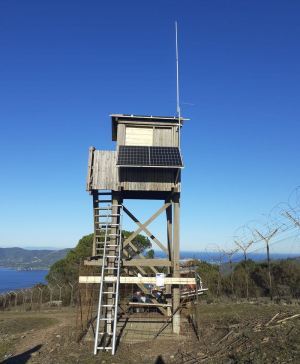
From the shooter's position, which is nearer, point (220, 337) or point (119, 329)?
point (220, 337)

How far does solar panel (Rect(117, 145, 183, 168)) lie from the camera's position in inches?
507

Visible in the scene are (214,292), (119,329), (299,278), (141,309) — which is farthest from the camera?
(214,292)

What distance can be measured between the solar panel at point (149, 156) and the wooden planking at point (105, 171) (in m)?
0.74

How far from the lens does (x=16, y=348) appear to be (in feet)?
35.9

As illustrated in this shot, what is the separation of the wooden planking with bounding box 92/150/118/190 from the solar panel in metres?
0.74

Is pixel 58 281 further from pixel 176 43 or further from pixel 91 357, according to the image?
pixel 176 43

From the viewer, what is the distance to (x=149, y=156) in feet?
44.0

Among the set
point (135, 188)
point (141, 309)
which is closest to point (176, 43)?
point (135, 188)

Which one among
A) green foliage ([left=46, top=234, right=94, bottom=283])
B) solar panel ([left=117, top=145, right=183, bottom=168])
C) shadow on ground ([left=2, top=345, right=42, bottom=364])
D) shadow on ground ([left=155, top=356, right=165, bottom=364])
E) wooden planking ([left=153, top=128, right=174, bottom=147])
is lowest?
shadow on ground ([left=2, top=345, right=42, bottom=364])

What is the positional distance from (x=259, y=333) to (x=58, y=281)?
27.5 m

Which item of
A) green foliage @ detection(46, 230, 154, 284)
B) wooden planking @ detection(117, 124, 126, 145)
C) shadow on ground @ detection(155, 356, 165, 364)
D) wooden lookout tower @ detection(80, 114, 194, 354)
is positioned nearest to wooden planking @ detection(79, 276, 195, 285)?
wooden lookout tower @ detection(80, 114, 194, 354)

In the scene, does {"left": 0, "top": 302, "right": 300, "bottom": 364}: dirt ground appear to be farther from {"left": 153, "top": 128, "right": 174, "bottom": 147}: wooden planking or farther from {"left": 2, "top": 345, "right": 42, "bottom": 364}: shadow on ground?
{"left": 153, "top": 128, "right": 174, "bottom": 147}: wooden planking

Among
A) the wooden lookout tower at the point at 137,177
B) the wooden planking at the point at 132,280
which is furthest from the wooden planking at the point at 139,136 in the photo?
the wooden planking at the point at 132,280

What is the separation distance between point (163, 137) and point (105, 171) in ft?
11.6
